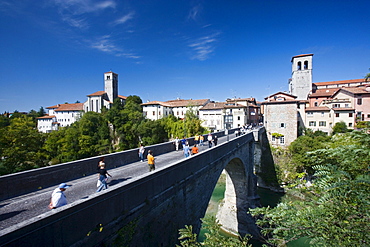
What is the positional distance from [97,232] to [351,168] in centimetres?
604

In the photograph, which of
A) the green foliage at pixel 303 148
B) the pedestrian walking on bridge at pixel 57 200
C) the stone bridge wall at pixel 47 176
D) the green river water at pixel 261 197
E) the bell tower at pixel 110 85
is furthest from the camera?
the bell tower at pixel 110 85

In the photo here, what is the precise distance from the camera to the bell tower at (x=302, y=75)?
53.8 meters

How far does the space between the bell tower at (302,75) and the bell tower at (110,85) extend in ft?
232

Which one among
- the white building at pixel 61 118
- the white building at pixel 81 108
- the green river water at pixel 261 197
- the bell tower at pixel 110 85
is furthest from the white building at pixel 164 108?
the white building at pixel 61 118

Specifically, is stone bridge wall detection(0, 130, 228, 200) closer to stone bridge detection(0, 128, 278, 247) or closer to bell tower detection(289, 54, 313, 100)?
stone bridge detection(0, 128, 278, 247)

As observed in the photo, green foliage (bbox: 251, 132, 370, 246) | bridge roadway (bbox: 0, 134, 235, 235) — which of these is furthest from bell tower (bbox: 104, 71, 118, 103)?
green foliage (bbox: 251, 132, 370, 246)

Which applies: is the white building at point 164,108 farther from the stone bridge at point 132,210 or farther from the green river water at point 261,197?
the stone bridge at point 132,210

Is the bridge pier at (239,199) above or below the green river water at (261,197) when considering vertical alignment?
above

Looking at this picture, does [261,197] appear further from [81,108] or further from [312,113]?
[81,108]

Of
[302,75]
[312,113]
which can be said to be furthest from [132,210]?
[302,75]

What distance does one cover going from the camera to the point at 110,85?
3233 inches

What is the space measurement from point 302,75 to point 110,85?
2895 inches

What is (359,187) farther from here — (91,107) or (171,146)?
(91,107)

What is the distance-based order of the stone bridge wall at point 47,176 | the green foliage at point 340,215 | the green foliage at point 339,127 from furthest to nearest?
the green foliage at point 339,127 < the stone bridge wall at point 47,176 < the green foliage at point 340,215
